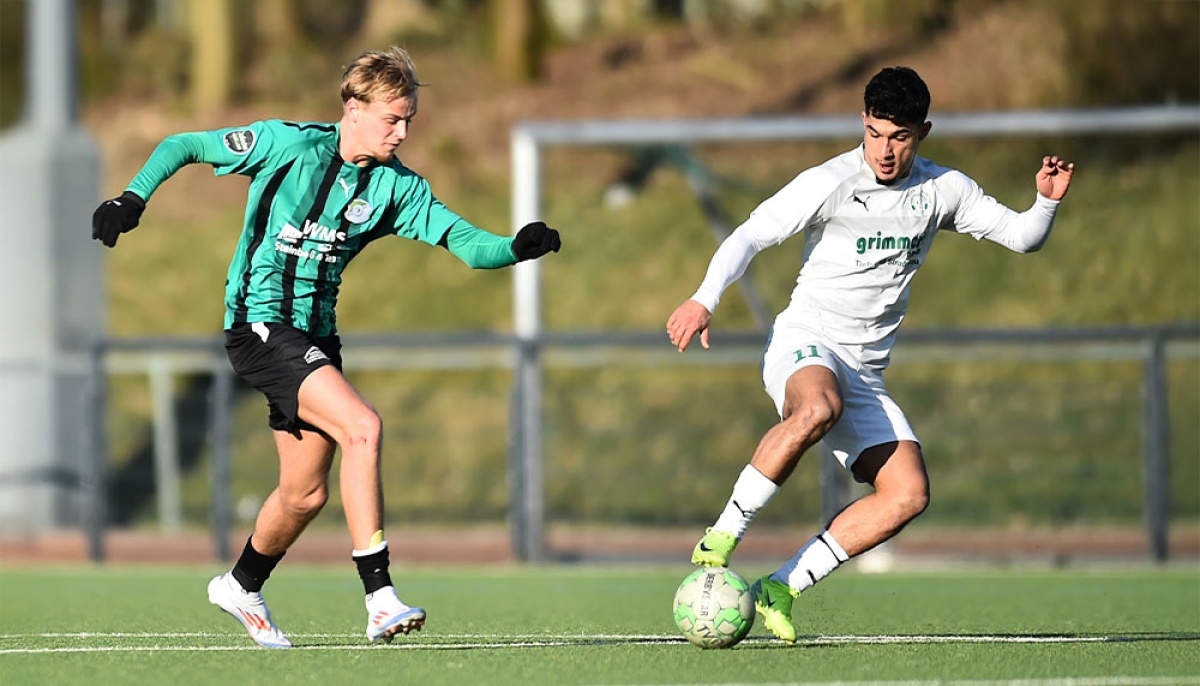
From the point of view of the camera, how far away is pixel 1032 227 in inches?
286

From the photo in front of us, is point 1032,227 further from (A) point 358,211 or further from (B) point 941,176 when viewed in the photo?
(A) point 358,211

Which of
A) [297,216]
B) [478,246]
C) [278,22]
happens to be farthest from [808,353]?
[278,22]

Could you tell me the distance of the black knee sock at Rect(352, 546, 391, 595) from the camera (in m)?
6.64

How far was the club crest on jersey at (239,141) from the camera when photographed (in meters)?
6.92

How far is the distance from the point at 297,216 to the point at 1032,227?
8.14 ft

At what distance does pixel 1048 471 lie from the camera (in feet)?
48.5

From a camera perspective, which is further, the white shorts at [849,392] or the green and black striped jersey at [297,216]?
the white shorts at [849,392]

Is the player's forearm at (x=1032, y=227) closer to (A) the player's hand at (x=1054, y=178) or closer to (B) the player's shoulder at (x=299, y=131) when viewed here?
(A) the player's hand at (x=1054, y=178)

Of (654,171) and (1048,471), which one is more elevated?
(654,171)

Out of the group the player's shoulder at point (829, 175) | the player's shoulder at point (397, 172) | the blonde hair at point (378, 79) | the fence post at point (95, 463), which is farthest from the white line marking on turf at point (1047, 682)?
the fence post at point (95, 463)

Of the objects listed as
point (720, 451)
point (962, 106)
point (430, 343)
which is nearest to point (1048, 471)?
point (720, 451)

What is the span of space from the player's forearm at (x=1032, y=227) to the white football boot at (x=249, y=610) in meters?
2.81

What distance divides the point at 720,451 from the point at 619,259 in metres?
6.90

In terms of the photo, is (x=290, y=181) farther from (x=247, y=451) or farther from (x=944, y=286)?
(x=944, y=286)
